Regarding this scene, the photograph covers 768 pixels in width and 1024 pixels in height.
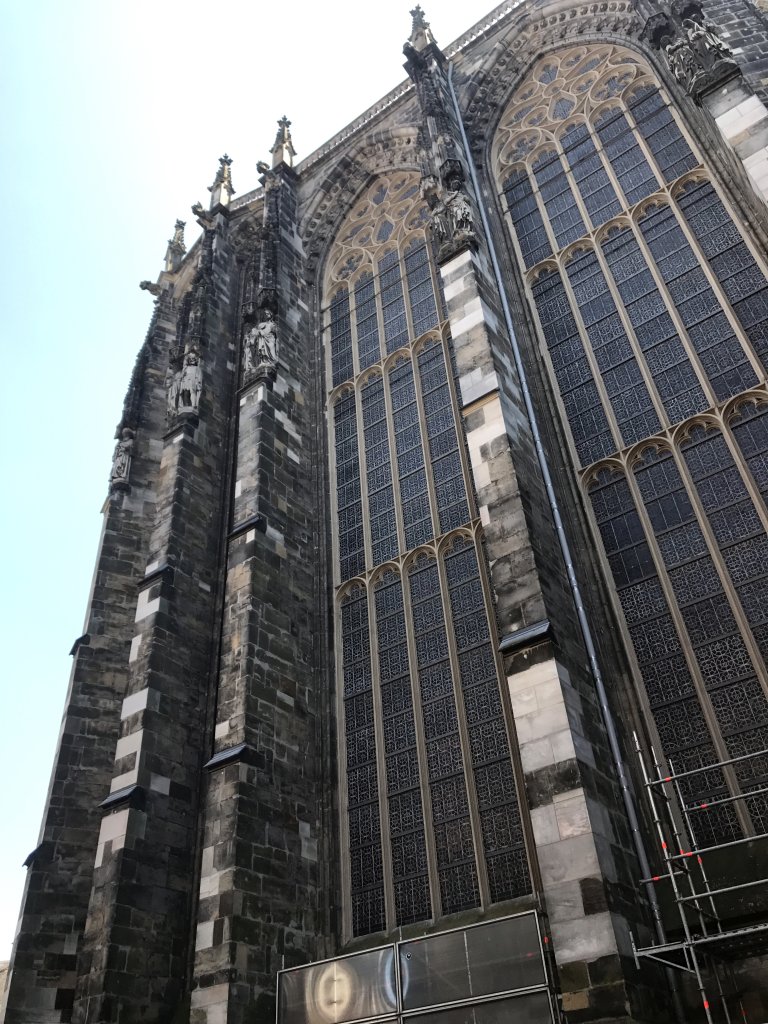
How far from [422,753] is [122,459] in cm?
969

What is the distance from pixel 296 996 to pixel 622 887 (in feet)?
13.5

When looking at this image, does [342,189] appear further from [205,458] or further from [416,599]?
[416,599]

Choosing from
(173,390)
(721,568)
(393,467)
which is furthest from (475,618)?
(173,390)

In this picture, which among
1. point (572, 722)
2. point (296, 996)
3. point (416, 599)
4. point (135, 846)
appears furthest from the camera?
point (416, 599)

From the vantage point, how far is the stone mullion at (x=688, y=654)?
8.49 meters

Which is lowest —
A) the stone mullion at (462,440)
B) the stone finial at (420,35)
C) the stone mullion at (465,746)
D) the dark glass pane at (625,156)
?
the stone mullion at (465,746)

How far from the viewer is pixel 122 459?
1725 centimetres

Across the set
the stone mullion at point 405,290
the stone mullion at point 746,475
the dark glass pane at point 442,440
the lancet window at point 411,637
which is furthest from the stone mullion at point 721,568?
the stone mullion at point 405,290

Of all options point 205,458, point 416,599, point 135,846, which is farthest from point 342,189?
point 135,846

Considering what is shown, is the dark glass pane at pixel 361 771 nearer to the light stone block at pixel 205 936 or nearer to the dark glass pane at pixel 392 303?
the light stone block at pixel 205 936

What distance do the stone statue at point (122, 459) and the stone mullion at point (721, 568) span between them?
10984 mm

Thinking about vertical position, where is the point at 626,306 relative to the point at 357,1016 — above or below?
above

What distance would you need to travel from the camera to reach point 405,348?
50.2 ft

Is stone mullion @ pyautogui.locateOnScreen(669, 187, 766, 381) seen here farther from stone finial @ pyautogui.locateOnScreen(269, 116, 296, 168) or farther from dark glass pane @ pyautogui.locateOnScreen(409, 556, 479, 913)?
stone finial @ pyautogui.locateOnScreen(269, 116, 296, 168)
